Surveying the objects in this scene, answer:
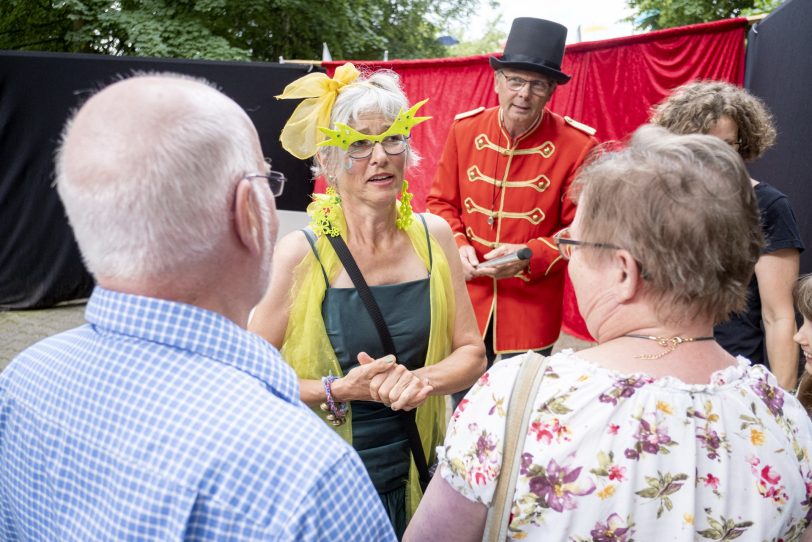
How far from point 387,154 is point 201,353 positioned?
1242 mm

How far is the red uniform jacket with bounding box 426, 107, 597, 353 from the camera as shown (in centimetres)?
313

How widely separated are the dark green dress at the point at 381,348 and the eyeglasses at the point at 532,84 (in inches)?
57.2

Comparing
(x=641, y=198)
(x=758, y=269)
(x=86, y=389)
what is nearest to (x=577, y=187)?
(x=641, y=198)

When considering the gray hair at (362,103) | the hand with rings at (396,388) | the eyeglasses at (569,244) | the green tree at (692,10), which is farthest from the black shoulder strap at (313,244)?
the green tree at (692,10)

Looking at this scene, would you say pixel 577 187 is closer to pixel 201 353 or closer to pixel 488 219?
pixel 201 353

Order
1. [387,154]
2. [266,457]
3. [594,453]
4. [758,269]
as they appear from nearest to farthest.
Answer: [266,457], [594,453], [387,154], [758,269]

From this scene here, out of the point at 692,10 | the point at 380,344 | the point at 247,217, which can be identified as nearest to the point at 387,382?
the point at 380,344

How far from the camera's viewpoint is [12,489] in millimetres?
972

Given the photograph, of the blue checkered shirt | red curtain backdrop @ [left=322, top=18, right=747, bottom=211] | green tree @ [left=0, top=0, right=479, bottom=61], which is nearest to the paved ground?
red curtain backdrop @ [left=322, top=18, right=747, bottom=211]

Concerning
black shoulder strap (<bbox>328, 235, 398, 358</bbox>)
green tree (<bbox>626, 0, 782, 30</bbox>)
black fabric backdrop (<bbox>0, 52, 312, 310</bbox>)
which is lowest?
black fabric backdrop (<bbox>0, 52, 312, 310</bbox>)

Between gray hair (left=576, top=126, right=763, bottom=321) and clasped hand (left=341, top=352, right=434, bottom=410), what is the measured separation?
2.53ft

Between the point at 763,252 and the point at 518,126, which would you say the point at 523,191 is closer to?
the point at 518,126

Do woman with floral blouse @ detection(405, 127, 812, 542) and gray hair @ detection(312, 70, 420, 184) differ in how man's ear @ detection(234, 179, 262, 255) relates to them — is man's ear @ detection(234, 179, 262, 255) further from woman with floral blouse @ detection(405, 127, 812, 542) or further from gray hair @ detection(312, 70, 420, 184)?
gray hair @ detection(312, 70, 420, 184)

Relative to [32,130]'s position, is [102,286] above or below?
above
